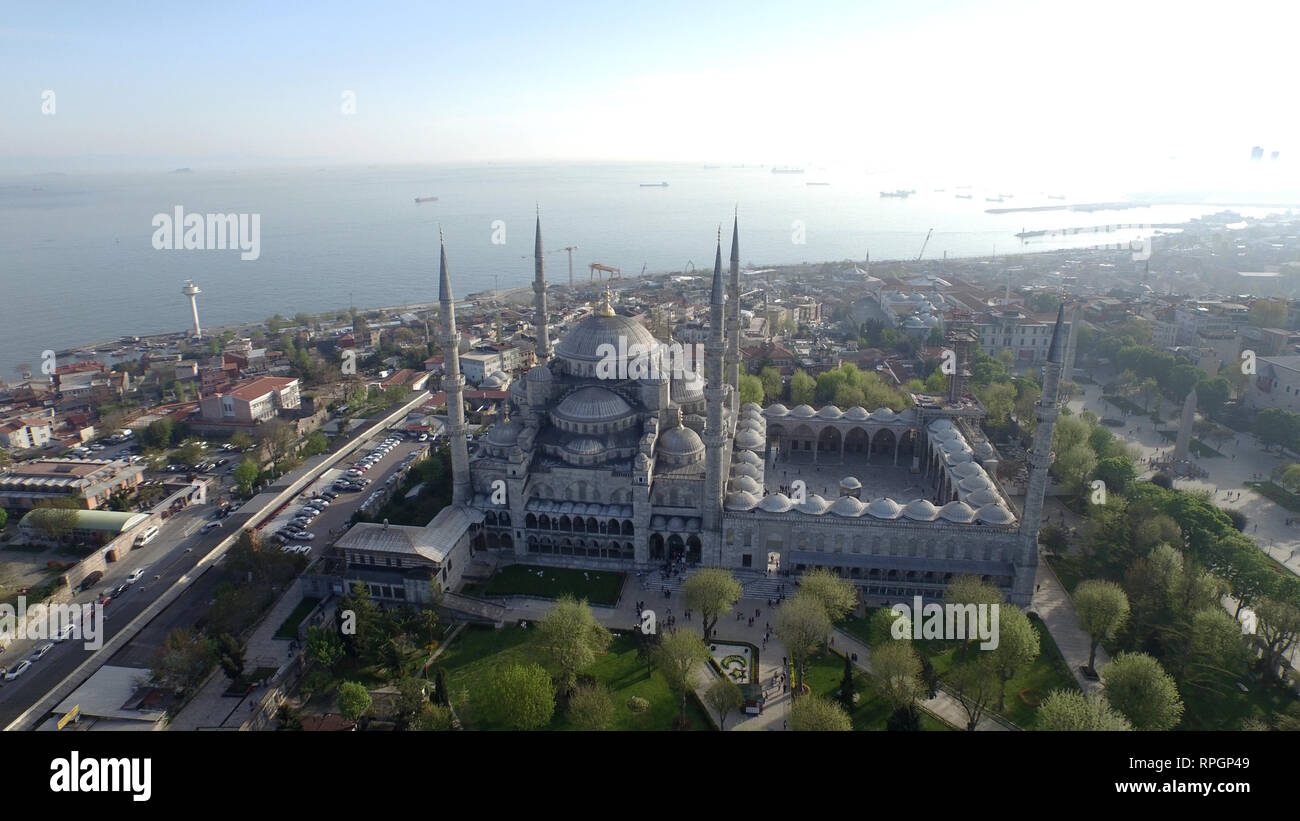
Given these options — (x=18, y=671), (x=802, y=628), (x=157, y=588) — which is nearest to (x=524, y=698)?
(x=802, y=628)

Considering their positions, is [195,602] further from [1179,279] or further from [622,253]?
[622,253]

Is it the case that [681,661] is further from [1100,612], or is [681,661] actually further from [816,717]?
[1100,612]

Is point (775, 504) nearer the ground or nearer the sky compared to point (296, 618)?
nearer the sky

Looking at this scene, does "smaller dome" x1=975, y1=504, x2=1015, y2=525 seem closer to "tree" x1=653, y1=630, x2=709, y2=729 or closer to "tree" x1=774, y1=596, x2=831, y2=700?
"tree" x1=774, y1=596, x2=831, y2=700

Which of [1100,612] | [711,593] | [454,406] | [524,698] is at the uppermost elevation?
[454,406]

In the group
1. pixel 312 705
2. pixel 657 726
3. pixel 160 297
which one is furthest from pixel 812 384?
pixel 160 297

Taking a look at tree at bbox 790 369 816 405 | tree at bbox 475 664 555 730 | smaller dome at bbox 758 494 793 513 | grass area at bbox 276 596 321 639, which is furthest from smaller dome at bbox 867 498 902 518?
grass area at bbox 276 596 321 639
